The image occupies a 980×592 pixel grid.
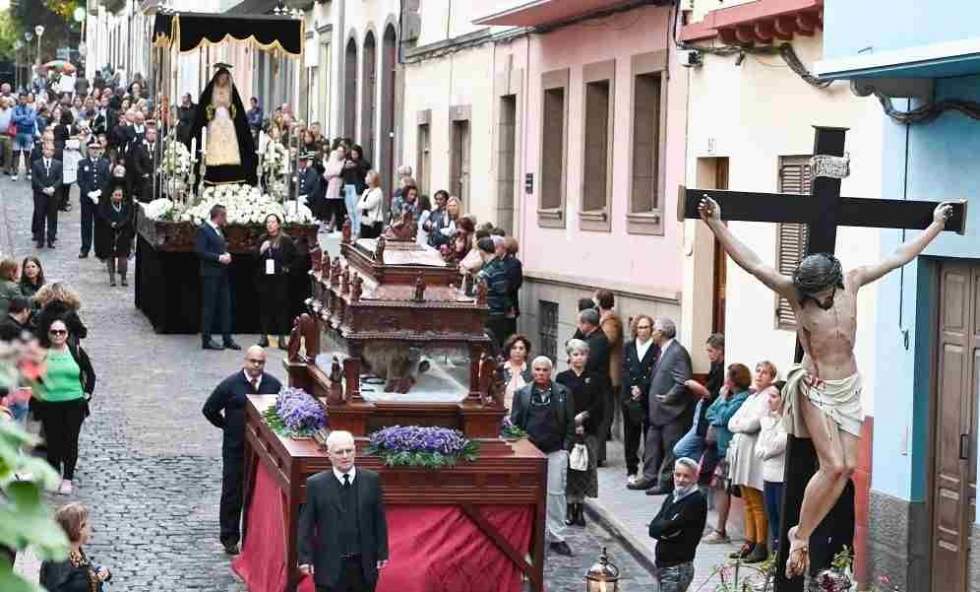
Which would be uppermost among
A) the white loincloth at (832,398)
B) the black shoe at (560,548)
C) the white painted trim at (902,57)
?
the white painted trim at (902,57)

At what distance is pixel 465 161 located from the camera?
102 ft

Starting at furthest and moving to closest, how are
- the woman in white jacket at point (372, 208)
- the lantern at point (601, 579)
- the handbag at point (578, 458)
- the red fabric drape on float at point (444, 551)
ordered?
the woman in white jacket at point (372, 208) → the handbag at point (578, 458) → the red fabric drape on float at point (444, 551) → the lantern at point (601, 579)

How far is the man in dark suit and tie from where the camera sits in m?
18.1

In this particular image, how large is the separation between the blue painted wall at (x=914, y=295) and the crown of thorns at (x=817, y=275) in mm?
5923

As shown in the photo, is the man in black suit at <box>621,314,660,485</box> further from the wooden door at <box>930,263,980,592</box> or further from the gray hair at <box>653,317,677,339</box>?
the wooden door at <box>930,263,980,592</box>

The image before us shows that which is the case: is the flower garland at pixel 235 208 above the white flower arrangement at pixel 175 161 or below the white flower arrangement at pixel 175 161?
below

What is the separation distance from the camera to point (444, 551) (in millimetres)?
13344

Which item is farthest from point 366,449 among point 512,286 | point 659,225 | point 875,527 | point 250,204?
point 250,204

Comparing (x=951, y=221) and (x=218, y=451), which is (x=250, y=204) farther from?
(x=951, y=221)

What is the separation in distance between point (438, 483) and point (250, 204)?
1526 centimetres

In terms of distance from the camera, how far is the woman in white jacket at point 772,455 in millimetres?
14586

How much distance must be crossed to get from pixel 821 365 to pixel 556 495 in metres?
9.42

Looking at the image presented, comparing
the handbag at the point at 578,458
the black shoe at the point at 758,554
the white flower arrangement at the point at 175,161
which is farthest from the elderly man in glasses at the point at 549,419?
the white flower arrangement at the point at 175,161

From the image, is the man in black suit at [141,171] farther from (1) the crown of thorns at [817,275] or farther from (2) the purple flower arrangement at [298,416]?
(1) the crown of thorns at [817,275]
